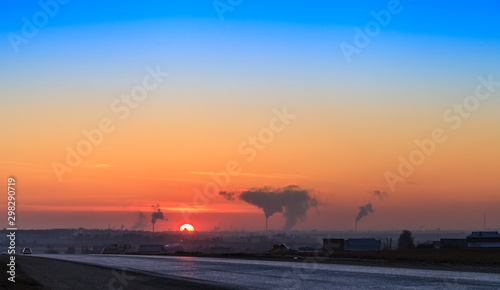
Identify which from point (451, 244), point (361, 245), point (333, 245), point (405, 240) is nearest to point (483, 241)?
point (451, 244)

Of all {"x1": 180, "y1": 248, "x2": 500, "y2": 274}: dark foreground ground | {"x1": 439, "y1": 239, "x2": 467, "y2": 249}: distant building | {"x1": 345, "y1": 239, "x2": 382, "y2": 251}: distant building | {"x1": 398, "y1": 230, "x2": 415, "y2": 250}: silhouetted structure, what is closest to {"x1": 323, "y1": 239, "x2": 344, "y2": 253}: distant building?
{"x1": 345, "y1": 239, "x2": 382, "y2": 251}: distant building

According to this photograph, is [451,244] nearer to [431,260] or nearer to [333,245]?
[333,245]

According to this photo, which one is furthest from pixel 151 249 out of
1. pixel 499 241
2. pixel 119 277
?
pixel 119 277

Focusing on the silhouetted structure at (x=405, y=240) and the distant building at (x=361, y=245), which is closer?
the distant building at (x=361, y=245)

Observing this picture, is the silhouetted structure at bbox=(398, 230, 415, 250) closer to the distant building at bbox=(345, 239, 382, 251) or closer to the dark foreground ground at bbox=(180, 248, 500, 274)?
the distant building at bbox=(345, 239, 382, 251)

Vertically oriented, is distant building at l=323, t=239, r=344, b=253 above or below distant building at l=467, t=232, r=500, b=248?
below

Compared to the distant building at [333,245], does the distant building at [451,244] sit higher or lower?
higher

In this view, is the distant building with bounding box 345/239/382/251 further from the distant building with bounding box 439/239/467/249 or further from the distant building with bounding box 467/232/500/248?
the distant building with bounding box 467/232/500/248

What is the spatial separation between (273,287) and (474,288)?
954 cm

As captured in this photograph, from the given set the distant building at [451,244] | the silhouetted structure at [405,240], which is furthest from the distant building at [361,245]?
the silhouetted structure at [405,240]

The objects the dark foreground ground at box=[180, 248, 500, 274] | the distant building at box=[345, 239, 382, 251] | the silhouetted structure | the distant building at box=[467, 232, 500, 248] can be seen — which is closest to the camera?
the dark foreground ground at box=[180, 248, 500, 274]

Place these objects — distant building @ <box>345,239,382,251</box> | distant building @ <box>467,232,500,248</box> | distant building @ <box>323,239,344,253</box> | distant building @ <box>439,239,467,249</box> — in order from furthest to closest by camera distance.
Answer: distant building @ <box>345,239,382,251</box> → distant building @ <box>323,239,344,253</box> → distant building @ <box>439,239,467,249</box> → distant building @ <box>467,232,500,248</box>

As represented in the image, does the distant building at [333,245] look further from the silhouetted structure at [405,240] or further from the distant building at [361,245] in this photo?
the silhouetted structure at [405,240]

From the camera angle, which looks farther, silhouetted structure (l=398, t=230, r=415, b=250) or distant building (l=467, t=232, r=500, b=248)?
silhouetted structure (l=398, t=230, r=415, b=250)
